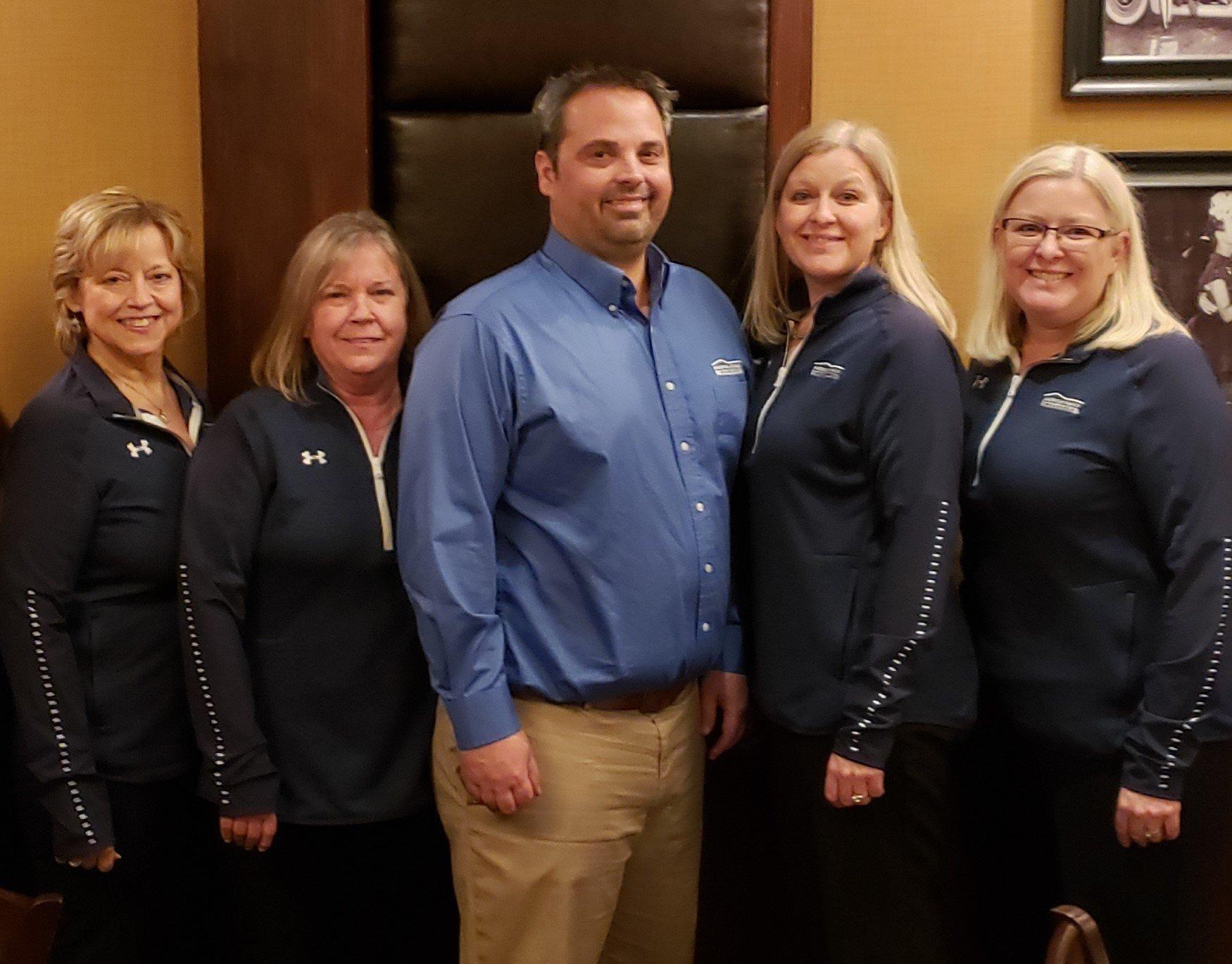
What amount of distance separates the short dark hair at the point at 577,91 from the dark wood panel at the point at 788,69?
409 millimetres

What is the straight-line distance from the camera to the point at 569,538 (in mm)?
1894

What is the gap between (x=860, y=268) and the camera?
204 centimetres

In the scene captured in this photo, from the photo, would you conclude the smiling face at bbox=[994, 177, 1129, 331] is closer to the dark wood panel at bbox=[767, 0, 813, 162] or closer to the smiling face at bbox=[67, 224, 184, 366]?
the dark wood panel at bbox=[767, 0, 813, 162]

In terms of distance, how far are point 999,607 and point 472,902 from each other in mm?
935

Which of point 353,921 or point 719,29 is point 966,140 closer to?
point 719,29

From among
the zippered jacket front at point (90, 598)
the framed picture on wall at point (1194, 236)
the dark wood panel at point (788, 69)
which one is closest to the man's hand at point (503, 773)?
the zippered jacket front at point (90, 598)

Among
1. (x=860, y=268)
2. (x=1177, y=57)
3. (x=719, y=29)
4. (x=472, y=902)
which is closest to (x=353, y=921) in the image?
(x=472, y=902)

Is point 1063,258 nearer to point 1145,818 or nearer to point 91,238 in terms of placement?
point 1145,818

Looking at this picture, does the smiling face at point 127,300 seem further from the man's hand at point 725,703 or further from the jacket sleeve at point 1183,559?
the jacket sleeve at point 1183,559

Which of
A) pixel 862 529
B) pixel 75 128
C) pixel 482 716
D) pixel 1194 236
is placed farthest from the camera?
pixel 1194 236

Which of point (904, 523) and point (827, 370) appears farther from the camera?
point (827, 370)

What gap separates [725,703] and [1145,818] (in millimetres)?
659

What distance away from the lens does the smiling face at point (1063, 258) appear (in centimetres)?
197

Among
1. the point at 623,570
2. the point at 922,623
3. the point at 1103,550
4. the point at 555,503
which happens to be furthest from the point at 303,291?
the point at 1103,550
